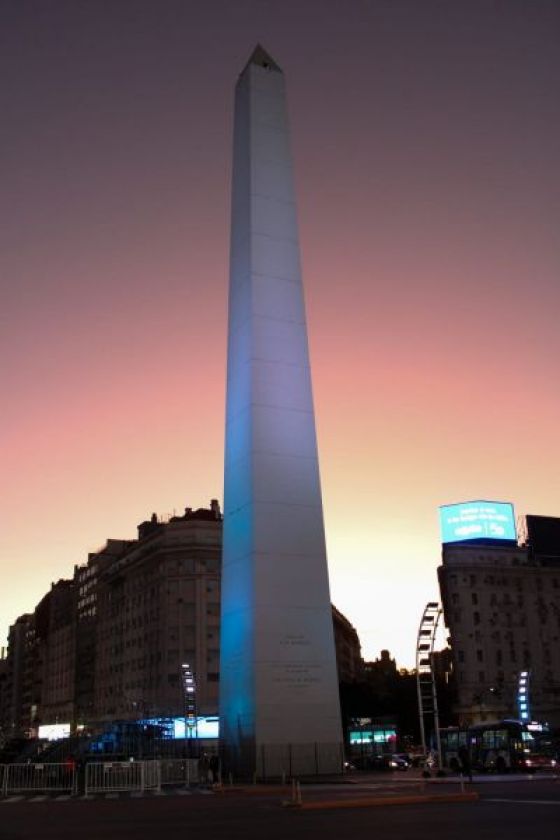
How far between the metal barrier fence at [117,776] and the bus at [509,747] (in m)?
16.5

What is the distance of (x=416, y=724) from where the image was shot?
318 ft

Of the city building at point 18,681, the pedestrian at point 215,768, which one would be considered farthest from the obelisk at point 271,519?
the city building at point 18,681

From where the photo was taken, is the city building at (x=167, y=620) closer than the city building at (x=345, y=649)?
Yes

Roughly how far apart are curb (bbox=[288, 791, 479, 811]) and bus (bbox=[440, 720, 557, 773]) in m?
20.0

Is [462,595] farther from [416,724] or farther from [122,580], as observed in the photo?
[122,580]

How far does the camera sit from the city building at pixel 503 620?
319 feet

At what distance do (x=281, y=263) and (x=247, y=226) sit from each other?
93.2 inches

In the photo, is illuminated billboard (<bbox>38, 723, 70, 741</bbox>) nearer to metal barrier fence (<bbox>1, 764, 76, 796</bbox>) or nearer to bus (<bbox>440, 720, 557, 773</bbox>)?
bus (<bbox>440, 720, 557, 773</bbox>)

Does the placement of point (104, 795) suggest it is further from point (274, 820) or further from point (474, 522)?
point (474, 522)

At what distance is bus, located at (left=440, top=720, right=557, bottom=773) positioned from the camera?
129 ft

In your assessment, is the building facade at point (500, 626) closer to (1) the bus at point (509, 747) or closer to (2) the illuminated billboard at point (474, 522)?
(2) the illuminated billboard at point (474, 522)

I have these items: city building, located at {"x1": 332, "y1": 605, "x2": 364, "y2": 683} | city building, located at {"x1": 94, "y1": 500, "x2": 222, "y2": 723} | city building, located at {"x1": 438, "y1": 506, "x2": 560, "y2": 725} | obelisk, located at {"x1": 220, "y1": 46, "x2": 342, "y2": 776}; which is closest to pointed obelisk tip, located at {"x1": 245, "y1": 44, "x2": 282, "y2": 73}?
obelisk, located at {"x1": 220, "y1": 46, "x2": 342, "y2": 776}

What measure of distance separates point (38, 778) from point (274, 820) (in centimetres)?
1716

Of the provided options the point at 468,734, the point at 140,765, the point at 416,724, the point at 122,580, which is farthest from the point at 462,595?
the point at 140,765
